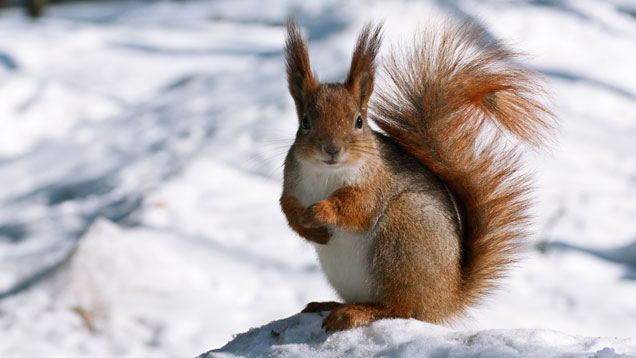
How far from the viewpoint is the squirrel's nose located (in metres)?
1.38

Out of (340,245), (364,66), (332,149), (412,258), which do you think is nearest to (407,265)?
(412,258)

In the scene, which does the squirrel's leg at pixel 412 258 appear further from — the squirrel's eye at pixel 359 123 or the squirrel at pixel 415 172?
the squirrel's eye at pixel 359 123

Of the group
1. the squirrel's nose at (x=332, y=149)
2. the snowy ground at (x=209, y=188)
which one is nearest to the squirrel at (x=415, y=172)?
the squirrel's nose at (x=332, y=149)

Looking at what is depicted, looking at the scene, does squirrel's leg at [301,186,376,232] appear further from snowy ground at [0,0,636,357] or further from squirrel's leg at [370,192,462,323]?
snowy ground at [0,0,636,357]

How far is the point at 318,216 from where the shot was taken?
1.36 metres

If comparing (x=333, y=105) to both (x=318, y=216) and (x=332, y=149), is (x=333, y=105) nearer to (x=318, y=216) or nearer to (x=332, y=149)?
(x=332, y=149)

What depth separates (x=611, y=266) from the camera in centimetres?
302

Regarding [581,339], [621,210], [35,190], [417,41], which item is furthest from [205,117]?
[581,339]

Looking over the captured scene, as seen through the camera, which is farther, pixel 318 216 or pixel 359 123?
pixel 359 123

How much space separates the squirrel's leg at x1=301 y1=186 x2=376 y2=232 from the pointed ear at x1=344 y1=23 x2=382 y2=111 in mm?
213

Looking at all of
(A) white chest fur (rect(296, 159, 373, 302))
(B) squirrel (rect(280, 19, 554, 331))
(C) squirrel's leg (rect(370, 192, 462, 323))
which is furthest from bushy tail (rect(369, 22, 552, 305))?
(A) white chest fur (rect(296, 159, 373, 302))

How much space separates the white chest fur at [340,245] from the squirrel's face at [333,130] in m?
0.04

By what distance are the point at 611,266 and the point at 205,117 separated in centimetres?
231

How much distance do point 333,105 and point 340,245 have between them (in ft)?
0.93
